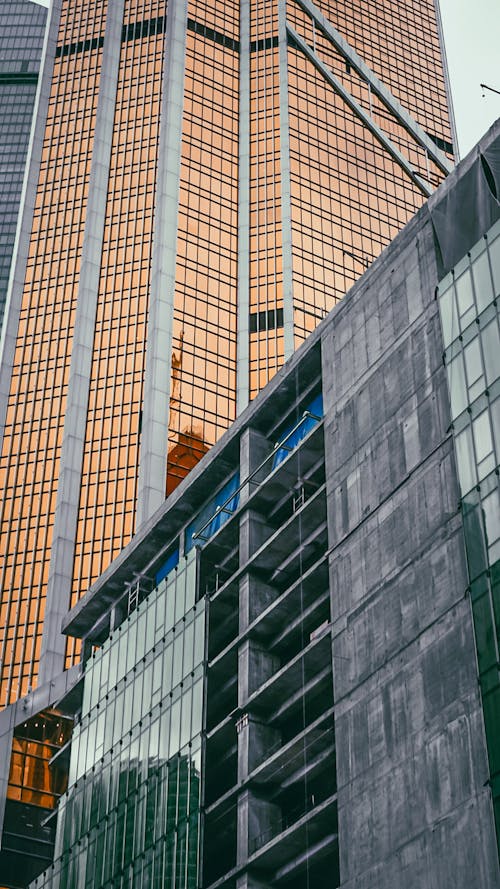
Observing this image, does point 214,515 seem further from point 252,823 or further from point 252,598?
point 252,823

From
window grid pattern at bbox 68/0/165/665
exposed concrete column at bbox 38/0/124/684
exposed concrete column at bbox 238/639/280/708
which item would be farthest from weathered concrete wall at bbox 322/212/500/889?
window grid pattern at bbox 68/0/165/665

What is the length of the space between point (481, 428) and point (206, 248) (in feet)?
366

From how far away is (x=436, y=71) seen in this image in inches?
7830

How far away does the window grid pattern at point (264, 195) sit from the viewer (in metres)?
153

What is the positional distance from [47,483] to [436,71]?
91140 millimetres

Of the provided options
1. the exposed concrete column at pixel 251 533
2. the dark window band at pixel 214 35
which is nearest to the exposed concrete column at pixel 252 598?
the exposed concrete column at pixel 251 533

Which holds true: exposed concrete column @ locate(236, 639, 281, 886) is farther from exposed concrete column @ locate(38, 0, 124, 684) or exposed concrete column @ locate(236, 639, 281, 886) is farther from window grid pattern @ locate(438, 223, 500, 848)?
exposed concrete column @ locate(38, 0, 124, 684)

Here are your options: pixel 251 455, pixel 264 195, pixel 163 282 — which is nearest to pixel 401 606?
pixel 251 455

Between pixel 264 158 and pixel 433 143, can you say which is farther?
pixel 433 143

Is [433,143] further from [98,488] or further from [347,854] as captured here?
[347,854]

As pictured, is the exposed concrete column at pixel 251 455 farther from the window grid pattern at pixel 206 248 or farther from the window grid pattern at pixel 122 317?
the window grid pattern at pixel 206 248

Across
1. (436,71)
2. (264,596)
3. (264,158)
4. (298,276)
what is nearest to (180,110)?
(264,158)

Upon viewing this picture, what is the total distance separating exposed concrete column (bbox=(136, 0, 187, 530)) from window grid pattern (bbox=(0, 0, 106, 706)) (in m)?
10.6

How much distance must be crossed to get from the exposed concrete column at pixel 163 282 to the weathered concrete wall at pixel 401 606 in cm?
7386
